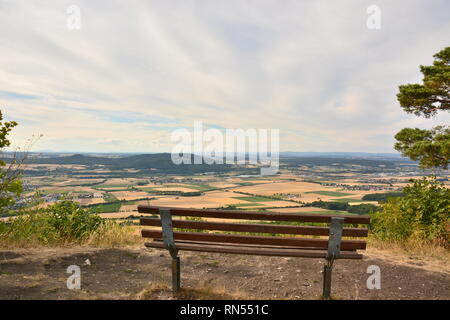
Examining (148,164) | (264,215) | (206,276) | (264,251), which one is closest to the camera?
(264,215)

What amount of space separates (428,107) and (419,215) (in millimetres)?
2672

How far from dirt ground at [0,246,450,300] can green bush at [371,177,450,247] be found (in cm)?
119

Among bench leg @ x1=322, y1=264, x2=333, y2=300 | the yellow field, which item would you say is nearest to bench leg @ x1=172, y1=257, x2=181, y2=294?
bench leg @ x1=322, y1=264, x2=333, y2=300

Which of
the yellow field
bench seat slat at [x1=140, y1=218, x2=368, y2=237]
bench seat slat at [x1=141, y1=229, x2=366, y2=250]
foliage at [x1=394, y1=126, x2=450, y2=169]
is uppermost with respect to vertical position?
foliage at [x1=394, y1=126, x2=450, y2=169]

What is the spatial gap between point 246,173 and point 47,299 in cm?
7316

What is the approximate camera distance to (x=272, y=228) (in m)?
3.49

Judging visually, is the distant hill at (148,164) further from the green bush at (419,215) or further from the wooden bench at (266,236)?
the wooden bench at (266,236)

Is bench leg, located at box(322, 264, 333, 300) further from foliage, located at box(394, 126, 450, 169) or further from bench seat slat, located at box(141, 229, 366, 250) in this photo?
foliage, located at box(394, 126, 450, 169)

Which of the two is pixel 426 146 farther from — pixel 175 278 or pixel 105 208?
pixel 105 208

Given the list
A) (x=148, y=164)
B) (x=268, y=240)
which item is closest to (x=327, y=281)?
(x=268, y=240)

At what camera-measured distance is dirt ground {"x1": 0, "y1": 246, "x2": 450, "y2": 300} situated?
373 centimetres
